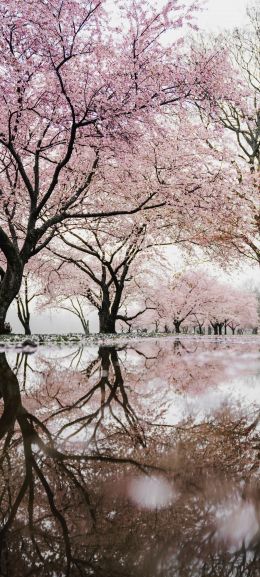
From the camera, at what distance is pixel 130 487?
1.48 metres

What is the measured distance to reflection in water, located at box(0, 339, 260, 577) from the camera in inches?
40.8

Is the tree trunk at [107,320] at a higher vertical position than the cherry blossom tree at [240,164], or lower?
lower

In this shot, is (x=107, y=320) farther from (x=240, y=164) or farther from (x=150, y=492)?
(x=150, y=492)

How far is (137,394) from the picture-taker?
3447 millimetres

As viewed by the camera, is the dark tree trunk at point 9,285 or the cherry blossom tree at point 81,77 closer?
the cherry blossom tree at point 81,77

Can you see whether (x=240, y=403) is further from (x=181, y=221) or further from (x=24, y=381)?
(x=181, y=221)

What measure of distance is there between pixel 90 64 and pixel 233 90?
15.1 ft

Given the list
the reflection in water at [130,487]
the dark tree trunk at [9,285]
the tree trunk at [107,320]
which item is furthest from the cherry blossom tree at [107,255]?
the reflection in water at [130,487]

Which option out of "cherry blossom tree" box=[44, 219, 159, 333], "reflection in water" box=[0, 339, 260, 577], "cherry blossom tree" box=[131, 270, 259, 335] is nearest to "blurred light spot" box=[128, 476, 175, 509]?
"reflection in water" box=[0, 339, 260, 577]

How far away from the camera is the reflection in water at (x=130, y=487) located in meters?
1.04

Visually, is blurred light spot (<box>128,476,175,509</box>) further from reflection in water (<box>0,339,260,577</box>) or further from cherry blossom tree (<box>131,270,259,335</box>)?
cherry blossom tree (<box>131,270,259,335</box>)

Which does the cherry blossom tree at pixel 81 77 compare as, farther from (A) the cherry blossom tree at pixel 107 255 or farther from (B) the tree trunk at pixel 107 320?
(B) the tree trunk at pixel 107 320

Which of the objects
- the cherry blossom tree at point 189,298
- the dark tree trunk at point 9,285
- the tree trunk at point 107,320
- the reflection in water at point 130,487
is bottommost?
the reflection in water at point 130,487

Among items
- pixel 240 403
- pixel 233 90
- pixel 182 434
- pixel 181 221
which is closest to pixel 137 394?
pixel 240 403
